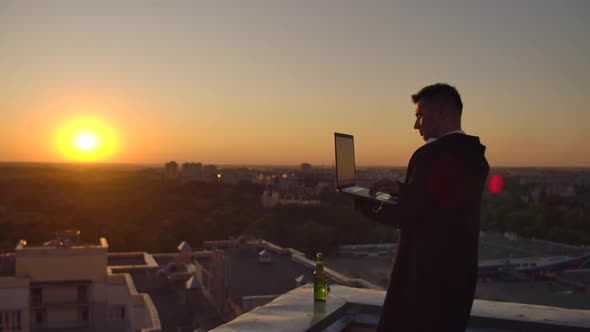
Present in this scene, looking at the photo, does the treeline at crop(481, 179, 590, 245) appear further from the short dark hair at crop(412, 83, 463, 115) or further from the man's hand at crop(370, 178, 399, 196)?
the man's hand at crop(370, 178, 399, 196)

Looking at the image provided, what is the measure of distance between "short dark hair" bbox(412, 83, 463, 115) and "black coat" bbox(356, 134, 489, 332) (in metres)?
0.12

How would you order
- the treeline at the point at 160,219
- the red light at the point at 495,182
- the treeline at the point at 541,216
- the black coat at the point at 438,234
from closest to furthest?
the black coat at the point at 438,234 → the red light at the point at 495,182 → the treeline at the point at 160,219 → the treeline at the point at 541,216

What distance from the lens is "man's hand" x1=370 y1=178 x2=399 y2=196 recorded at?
55.7 inches

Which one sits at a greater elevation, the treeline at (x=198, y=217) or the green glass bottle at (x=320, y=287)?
the green glass bottle at (x=320, y=287)

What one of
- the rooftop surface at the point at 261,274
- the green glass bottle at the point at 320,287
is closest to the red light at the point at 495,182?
the rooftop surface at the point at 261,274

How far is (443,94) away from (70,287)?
12.8 m

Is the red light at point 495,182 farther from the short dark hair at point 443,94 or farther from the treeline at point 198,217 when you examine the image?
the short dark hair at point 443,94

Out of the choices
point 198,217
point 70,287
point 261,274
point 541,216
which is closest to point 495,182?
point 541,216

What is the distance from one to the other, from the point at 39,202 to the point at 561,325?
37.4 m

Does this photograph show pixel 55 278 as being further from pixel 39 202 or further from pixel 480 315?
pixel 39 202

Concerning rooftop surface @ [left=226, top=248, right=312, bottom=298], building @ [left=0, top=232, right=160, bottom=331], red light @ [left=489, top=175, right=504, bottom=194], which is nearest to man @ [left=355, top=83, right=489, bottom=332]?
rooftop surface @ [left=226, top=248, right=312, bottom=298]

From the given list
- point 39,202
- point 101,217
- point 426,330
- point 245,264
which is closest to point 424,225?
point 426,330

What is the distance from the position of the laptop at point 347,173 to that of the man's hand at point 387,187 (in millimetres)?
11

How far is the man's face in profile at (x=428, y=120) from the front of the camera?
4.89 ft
